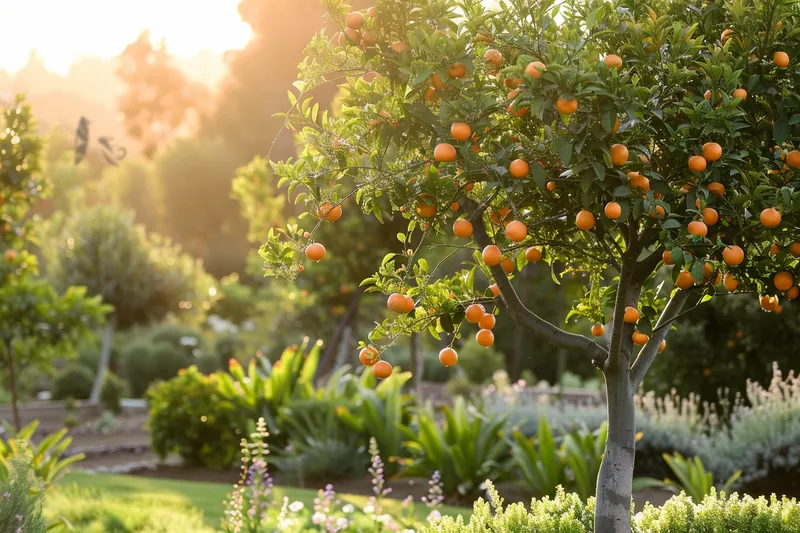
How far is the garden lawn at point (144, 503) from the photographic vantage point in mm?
5258

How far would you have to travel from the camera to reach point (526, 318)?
3.39m

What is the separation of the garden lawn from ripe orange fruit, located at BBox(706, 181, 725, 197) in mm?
3893

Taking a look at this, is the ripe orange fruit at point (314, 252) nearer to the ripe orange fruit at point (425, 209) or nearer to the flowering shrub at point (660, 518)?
the ripe orange fruit at point (425, 209)

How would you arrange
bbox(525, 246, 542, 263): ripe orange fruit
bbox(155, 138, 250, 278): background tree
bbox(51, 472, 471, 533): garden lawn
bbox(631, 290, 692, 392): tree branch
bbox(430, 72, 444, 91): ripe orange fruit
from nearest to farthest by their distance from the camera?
bbox(430, 72, 444, 91): ripe orange fruit, bbox(631, 290, 692, 392): tree branch, bbox(525, 246, 542, 263): ripe orange fruit, bbox(51, 472, 471, 533): garden lawn, bbox(155, 138, 250, 278): background tree

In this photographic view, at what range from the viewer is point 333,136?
3.14 m

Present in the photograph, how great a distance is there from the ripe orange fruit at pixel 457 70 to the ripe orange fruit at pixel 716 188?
3.56 feet

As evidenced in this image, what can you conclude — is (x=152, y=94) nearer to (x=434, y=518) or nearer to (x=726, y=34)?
(x=434, y=518)

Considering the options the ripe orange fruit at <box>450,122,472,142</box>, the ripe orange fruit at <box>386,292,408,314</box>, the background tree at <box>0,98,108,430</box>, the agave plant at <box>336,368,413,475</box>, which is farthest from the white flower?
the background tree at <box>0,98,108,430</box>

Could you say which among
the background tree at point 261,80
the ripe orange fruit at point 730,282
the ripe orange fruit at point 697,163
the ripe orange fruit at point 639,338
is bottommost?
the ripe orange fruit at point 639,338

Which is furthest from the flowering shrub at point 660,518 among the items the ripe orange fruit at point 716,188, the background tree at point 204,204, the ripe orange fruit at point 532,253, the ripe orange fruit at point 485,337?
the background tree at point 204,204

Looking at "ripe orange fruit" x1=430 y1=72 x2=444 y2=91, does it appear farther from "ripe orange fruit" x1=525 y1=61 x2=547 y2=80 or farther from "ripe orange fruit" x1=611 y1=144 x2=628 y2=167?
"ripe orange fruit" x1=611 y1=144 x2=628 y2=167

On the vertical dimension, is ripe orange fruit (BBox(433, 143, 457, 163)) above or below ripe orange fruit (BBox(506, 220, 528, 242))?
above

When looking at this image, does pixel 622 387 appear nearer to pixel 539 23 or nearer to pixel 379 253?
pixel 539 23

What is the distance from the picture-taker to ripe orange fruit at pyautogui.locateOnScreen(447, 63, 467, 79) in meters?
2.83
